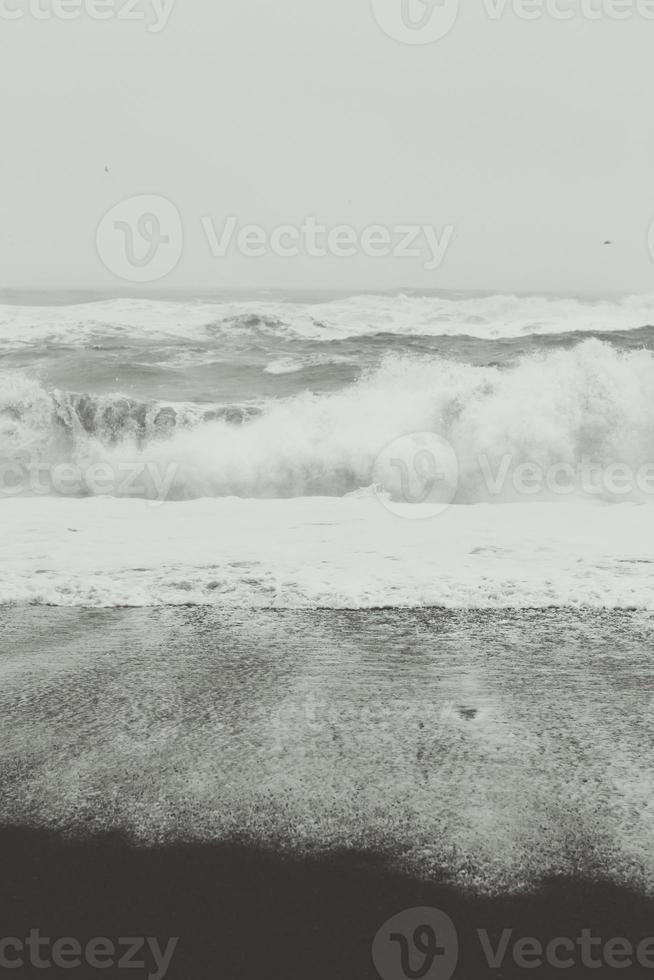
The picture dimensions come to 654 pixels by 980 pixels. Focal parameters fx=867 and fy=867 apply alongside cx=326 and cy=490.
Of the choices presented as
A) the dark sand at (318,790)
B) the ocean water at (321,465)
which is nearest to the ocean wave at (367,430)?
the ocean water at (321,465)

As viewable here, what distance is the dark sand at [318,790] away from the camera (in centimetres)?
242

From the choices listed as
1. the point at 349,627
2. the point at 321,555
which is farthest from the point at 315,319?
the point at 349,627

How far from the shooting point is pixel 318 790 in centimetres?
312

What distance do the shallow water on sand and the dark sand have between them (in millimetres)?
11

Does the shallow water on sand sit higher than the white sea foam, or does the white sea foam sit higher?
the shallow water on sand

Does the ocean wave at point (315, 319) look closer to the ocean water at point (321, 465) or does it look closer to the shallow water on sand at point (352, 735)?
the ocean water at point (321, 465)

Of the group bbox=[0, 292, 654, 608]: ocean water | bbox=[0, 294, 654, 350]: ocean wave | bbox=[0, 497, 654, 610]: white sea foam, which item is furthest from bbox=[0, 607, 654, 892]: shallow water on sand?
bbox=[0, 294, 654, 350]: ocean wave

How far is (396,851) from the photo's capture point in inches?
108

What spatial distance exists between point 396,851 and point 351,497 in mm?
7249

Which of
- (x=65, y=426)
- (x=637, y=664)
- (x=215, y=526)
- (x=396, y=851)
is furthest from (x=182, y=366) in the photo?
(x=396, y=851)

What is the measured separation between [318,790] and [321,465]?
8.20 metres

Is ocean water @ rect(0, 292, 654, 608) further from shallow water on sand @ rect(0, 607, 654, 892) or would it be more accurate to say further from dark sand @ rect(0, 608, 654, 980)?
dark sand @ rect(0, 608, 654, 980)

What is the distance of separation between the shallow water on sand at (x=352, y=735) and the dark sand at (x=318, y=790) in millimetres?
11

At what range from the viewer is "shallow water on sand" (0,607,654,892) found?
285cm
